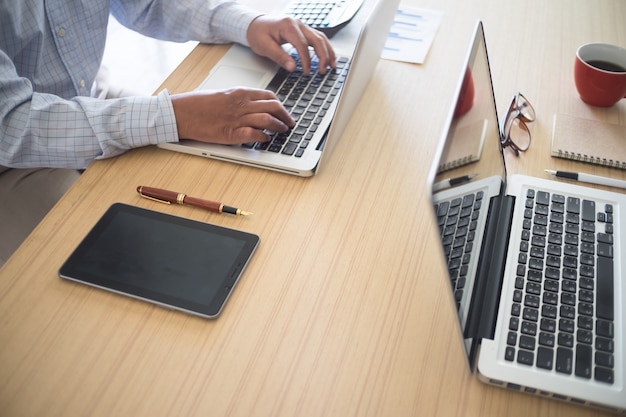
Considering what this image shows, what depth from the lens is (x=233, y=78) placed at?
3.62 feet

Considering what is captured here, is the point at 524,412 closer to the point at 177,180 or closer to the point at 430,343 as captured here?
the point at 430,343

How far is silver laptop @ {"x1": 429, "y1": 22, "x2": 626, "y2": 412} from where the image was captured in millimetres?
627

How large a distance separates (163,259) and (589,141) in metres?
0.73

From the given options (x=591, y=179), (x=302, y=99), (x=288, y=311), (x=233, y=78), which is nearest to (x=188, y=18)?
(x=233, y=78)

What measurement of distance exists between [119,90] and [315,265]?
0.93 m

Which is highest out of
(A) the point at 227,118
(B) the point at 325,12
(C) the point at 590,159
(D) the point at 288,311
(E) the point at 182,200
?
(B) the point at 325,12

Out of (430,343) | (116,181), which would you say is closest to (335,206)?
(430,343)

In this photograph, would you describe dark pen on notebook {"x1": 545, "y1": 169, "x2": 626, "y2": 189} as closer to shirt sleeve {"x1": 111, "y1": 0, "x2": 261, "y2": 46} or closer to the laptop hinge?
the laptop hinge

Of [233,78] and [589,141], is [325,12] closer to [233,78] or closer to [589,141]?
[233,78]

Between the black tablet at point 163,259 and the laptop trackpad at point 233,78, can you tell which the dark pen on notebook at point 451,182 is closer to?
the black tablet at point 163,259

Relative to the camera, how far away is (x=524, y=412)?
622 mm

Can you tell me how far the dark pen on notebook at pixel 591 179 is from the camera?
852 millimetres

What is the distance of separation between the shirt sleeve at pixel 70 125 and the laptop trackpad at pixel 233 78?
15cm

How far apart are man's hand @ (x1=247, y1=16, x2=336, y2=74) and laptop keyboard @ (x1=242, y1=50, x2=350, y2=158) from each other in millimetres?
19
